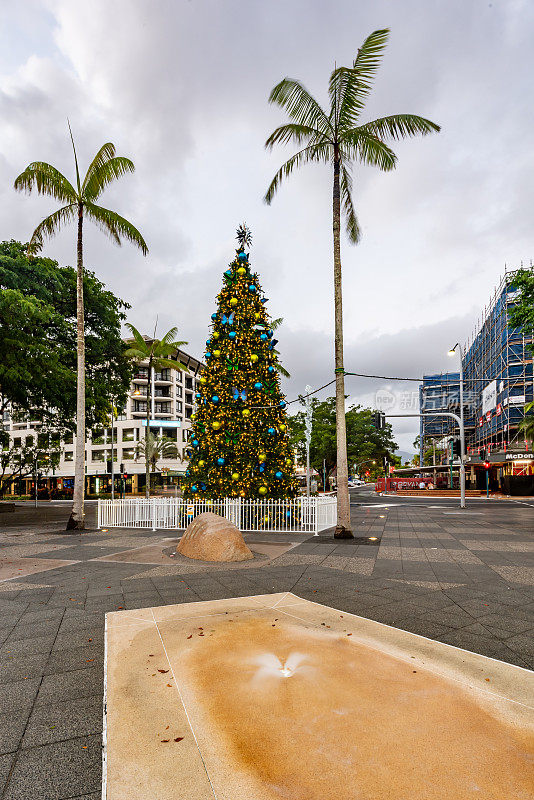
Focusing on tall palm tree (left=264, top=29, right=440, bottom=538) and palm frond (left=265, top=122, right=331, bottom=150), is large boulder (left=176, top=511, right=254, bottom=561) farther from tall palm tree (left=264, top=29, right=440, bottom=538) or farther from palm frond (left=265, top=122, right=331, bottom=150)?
palm frond (left=265, top=122, right=331, bottom=150)

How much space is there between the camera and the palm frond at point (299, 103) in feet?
44.5

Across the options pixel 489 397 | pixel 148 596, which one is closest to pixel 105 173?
pixel 148 596

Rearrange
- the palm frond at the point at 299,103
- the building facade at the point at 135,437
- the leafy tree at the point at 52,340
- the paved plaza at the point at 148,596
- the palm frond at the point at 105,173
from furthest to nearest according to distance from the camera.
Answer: the building facade at the point at 135,437
the leafy tree at the point at 52,340
the palm frond at the point at 105,173
the palm frond at the point at 299,103
the paved plaza at the point at 148,596

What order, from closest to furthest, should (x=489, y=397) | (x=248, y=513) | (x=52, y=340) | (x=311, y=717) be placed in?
(x=311, y=717) < (x=248, y=513) < (x=52, y=340) < (x=489, y=397)

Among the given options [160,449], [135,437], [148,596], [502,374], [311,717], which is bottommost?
[148,596]

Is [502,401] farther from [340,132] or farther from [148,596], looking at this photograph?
[148,596]

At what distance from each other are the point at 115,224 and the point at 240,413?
8.65m

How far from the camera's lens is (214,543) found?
10000 mm

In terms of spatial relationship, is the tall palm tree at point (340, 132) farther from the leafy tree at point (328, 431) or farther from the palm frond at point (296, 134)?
the leafy tree at point (328, 431)

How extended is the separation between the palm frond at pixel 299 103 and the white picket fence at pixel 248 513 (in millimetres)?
12826

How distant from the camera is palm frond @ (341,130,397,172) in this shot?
13.6 m

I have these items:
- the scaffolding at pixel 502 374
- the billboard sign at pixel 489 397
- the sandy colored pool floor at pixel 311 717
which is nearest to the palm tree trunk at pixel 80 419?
the sandy colored pool floor at pixel 311 717

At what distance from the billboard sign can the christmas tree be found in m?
44.1

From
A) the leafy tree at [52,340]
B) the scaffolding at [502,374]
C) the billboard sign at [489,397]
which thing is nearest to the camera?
the leafy tree at [52,340]
